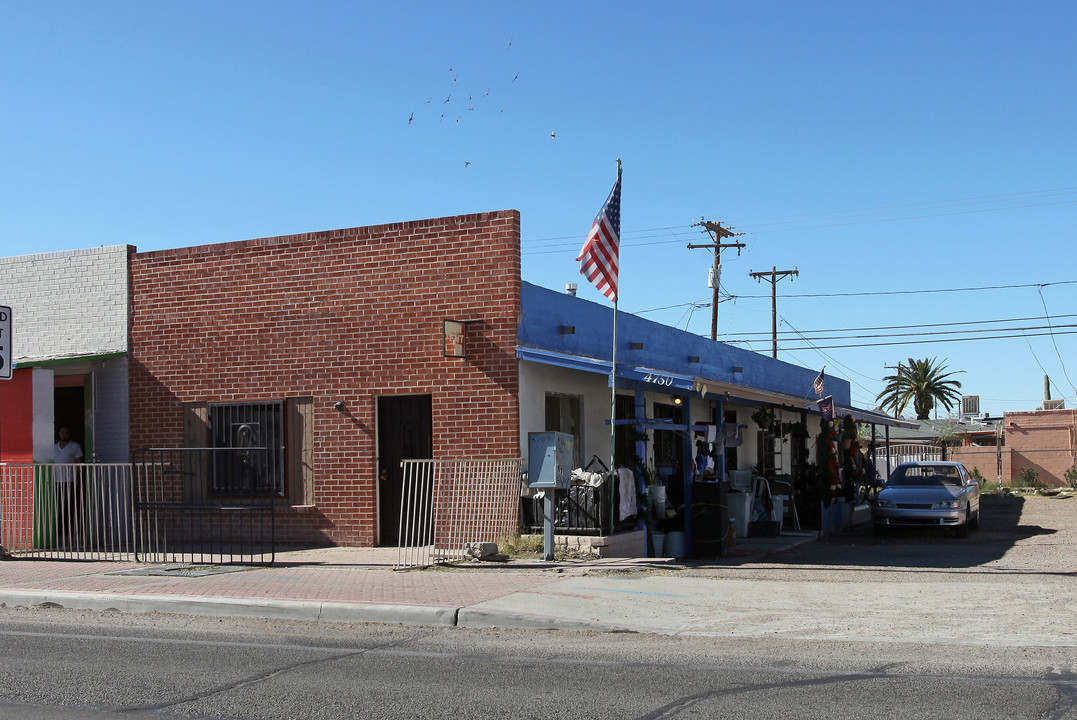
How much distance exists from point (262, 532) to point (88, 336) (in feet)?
15.2

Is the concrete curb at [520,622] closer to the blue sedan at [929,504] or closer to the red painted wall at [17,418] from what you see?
the red painted wall at [17,418]

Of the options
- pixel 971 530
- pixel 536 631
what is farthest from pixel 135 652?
pixel 971 530

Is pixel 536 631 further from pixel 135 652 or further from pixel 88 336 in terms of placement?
pixel 88 336

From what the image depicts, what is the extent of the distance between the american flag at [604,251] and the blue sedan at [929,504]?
26.2 feet

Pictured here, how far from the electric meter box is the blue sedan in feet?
27.3

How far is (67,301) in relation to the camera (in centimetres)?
1719

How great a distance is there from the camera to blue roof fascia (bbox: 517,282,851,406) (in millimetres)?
15211

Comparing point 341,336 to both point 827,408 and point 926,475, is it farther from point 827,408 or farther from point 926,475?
point 926,475

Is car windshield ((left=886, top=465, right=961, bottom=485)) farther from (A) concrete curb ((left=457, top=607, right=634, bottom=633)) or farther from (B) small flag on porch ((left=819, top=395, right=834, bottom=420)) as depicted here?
(A) concrete curb ((left=457, top=607, right=634, bottom=633))

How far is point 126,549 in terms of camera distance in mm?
15094

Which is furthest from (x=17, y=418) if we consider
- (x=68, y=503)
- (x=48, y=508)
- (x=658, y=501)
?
(x=658, y=501)

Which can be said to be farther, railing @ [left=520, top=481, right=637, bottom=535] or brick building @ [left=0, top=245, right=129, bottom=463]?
brick building @ [left=0, top=245, right=129, bottom=463]

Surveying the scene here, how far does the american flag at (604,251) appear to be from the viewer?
14000 millimetres

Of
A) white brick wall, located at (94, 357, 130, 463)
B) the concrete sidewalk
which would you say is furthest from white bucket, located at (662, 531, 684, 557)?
white brick wall, located at (94, 357, 130, 463)
